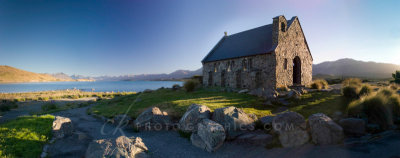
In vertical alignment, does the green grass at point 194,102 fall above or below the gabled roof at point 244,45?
below

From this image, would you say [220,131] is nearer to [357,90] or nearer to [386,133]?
[386,133]

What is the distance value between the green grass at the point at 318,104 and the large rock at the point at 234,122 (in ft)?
13.2

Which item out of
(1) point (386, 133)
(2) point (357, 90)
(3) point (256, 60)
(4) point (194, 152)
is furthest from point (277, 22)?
(4) point (194, 152)

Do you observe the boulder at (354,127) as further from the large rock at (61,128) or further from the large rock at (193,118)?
the large rock at (61,128)

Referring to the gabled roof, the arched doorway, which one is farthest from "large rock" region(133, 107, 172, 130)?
the arched doorway

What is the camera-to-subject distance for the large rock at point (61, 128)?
8.42 metres

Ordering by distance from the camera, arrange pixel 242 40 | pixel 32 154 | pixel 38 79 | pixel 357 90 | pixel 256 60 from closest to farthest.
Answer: pixel 32 154 < pixel 357 90 < pixel 256 60 < pixel 242 40 < pixel 38 79

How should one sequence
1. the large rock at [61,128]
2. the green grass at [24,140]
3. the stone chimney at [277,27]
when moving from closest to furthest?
the green grass at [24,140], the large rock at [61,128], the stone chimney at [277,27]

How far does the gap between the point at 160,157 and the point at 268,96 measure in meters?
9.91

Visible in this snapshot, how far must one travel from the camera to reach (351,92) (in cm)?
1266

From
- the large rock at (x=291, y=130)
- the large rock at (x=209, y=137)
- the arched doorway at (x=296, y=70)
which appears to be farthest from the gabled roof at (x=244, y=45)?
the large rock at (x=209, y=137)

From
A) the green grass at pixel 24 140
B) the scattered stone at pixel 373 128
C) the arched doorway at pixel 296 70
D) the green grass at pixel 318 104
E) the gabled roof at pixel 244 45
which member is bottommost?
the green grass at pixel 24 140

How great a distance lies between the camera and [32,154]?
629 cm

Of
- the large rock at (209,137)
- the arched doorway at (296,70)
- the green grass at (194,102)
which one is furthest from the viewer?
the arched doorway at (296,70)
